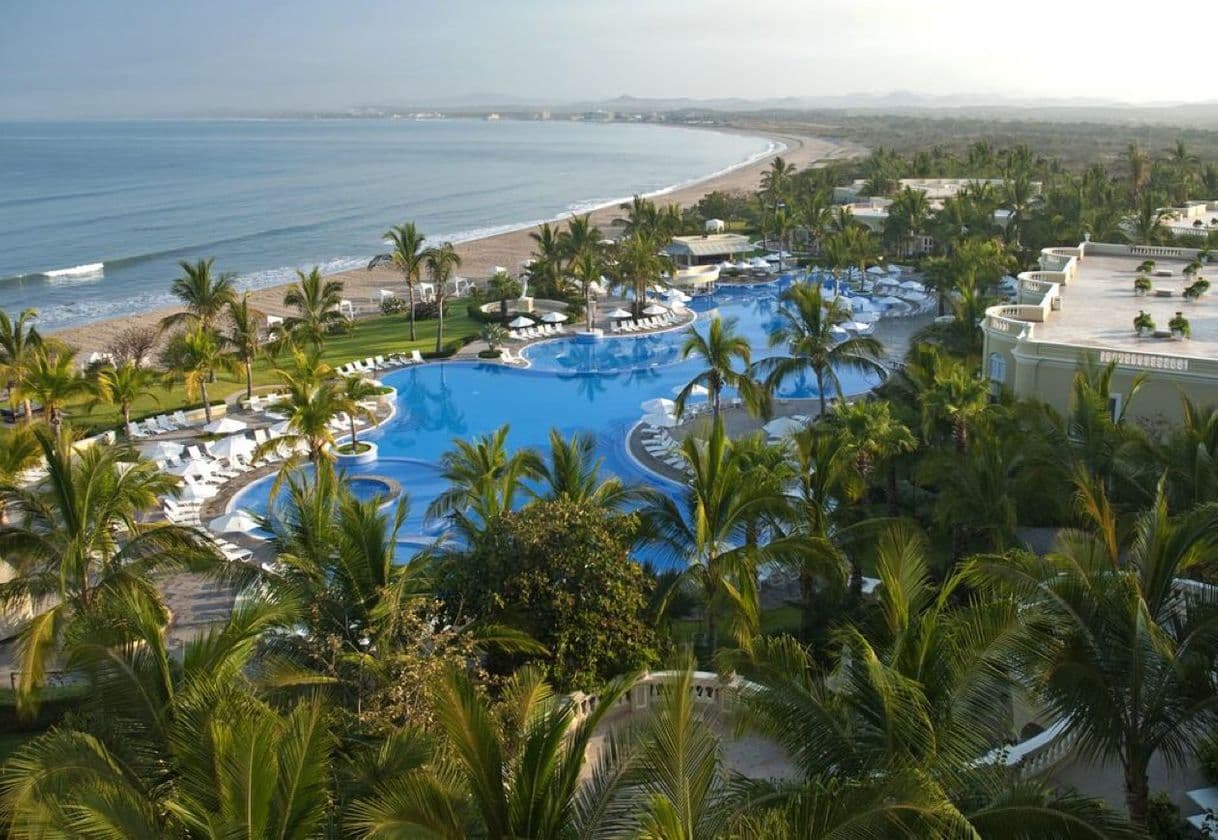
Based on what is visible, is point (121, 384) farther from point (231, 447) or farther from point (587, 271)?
point (587, 271)

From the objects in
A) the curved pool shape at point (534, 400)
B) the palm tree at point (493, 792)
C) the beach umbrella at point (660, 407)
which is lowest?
the curved pool shape at point (534, 400)

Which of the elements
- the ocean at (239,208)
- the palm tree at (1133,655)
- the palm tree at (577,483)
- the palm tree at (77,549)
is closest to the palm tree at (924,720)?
the palm tree at (1133,655)

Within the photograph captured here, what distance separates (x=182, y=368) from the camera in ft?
98.4

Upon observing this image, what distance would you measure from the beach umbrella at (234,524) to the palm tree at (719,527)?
11.4 meters

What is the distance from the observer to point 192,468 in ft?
85.7

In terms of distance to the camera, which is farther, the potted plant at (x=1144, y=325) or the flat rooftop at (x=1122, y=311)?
the potted plant at (x=1144, y=325)

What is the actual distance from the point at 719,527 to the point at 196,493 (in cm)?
1535

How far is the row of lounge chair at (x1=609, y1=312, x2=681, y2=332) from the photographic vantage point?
4406 centimetres

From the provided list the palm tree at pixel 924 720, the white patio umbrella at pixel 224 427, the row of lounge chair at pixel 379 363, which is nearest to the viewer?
the palm tree at pixel 924 720

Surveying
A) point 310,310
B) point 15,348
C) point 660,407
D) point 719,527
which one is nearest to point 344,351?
point 310,310

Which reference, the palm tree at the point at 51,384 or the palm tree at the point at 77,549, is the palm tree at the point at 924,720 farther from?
the palm tree at the point at 51,384

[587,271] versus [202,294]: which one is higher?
[202,294]

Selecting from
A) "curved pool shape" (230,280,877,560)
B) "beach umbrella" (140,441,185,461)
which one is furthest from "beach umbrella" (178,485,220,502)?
"beach umbrella" (140,441,185,461)

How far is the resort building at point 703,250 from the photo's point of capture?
5969 centimetres
